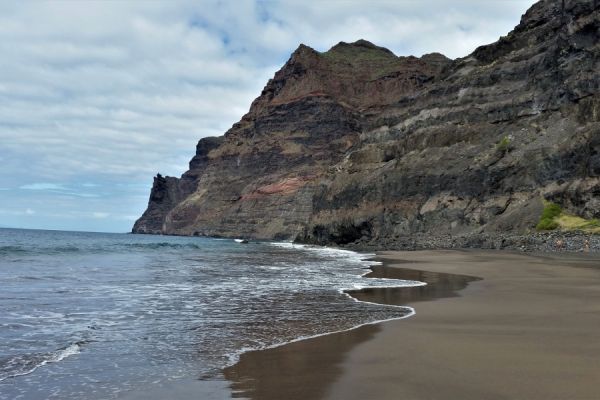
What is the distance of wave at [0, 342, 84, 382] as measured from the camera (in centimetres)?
618

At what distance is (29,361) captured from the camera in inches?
266

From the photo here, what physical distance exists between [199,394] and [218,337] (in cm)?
321

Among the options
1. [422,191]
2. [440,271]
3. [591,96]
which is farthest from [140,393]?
[422,191]

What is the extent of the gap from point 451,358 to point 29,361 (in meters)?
5.77

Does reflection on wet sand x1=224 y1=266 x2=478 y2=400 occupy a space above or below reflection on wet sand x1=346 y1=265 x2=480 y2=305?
above

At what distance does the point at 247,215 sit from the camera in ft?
449

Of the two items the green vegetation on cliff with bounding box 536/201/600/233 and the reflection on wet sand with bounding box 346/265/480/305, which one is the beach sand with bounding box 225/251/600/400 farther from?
the green vegetation on cliff with bounding box 536/201/600/233

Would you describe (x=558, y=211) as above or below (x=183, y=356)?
above

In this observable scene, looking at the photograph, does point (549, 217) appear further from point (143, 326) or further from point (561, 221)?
point (143, 326)

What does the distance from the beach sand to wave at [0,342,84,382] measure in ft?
8.61

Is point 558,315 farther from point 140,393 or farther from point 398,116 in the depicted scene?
point 398,116

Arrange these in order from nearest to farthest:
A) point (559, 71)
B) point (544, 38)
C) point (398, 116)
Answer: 1. point (559, 71)
2. point (544, 38)
3. point (398, 116)

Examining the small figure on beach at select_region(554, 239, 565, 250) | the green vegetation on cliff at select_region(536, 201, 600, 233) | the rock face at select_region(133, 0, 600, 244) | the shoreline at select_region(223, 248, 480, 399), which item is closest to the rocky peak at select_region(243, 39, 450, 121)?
the rock face at select_region(133, 0, 600, 244)

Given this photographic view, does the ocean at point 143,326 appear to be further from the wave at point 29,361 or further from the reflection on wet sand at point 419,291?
the reflection on wet sand at point 419,291
